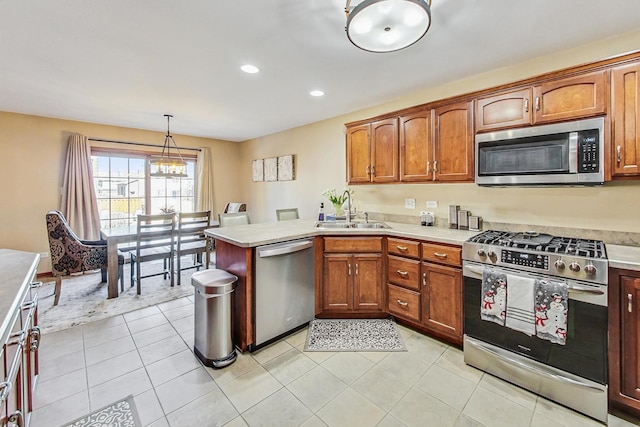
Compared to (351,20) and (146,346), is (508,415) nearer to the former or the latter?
(351,20)

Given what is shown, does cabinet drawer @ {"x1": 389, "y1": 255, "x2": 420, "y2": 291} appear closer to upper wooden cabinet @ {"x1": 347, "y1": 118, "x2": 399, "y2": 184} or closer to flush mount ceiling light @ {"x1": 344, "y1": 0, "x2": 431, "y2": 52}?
upper wooden cabinet @ {"x1": 347, "y1": 118, "x2": 399, "y2": 184}

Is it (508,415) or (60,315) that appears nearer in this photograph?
(508,415)

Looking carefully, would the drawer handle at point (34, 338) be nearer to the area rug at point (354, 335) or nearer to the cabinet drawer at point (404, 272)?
the area rug at point (354, 335)

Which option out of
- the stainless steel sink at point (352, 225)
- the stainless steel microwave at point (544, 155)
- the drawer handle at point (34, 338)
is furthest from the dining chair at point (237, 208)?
the stainless steel microwave at point (544, 155)

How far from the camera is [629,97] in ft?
6.02

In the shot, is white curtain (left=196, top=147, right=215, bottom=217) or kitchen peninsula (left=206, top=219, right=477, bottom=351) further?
white curtain (left=196, top=147, right=215, bottom=217)

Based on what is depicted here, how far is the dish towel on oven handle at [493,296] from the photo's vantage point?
1.97 metres

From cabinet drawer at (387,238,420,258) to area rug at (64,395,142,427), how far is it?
2273 millimetres

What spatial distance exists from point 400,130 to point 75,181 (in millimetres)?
4929

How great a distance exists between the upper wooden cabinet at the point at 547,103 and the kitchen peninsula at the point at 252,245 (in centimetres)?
103

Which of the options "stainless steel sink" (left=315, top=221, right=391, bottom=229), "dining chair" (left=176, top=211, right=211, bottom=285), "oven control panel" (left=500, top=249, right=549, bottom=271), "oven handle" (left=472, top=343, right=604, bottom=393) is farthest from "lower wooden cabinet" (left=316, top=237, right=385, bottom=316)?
"dining chair" (left=176, top=211, right=211, bottom=285)

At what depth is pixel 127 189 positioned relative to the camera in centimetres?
517

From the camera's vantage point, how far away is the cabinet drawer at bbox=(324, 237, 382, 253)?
2816 millimetres

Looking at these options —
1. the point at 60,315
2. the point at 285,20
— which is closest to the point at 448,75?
the point at 285,20
